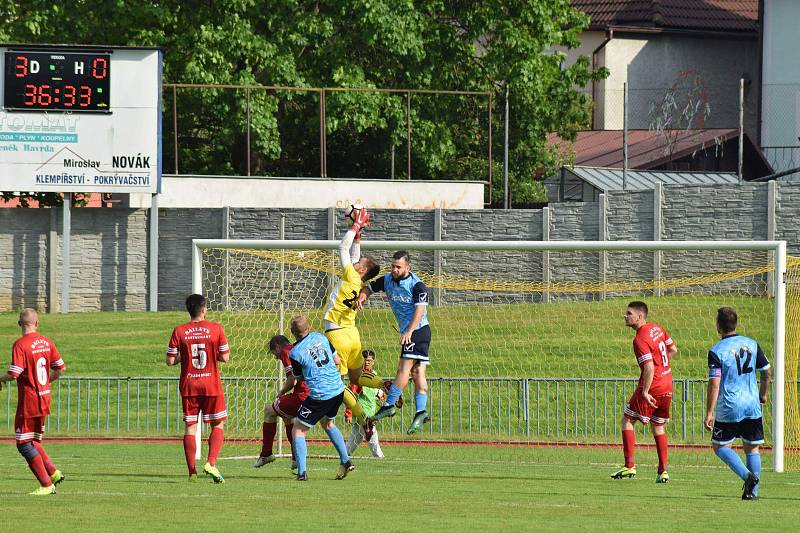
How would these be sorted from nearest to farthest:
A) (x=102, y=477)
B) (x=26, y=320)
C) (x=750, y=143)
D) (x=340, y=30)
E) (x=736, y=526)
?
(x=736, y=526)
(x=26, y=320)
(x=102, y=477)
(x=340, y=30)
(x=750, y=143)

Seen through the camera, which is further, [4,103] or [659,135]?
[659,135]

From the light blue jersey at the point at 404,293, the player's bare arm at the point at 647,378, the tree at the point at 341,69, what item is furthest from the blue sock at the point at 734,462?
the tree at the point at 341,69

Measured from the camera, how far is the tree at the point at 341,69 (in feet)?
108

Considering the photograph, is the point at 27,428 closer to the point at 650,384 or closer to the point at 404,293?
the point at 404,293

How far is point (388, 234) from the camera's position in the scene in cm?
3072

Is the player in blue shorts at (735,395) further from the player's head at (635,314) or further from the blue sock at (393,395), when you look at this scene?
the blue sock at (393,395)

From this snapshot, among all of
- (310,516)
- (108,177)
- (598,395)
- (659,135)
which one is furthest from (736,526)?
(659,135)

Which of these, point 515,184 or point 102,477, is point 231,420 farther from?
point 515,184

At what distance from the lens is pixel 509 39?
34.6 meters

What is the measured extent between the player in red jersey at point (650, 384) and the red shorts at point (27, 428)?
19.2ft

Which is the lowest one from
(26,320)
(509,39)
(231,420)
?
(231,420)

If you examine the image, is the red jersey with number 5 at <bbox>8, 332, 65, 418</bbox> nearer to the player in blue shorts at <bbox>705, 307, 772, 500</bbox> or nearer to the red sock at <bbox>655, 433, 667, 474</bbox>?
the player in blue shorts at <bbox>705, 307, 772, 500</bbox>

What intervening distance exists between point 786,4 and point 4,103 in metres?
25.6

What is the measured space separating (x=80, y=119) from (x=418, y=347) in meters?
16.7
